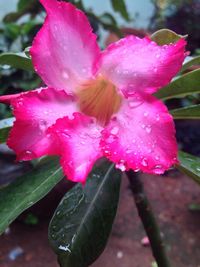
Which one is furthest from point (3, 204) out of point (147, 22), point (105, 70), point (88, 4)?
point (147, 22)

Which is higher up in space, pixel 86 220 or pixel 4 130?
pixel 4 130

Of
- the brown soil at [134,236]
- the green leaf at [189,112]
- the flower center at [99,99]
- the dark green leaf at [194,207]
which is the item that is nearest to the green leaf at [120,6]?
the brown soil at [134,236]

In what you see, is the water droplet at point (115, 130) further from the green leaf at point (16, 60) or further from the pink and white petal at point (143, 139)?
the green leaf at point (16, 60)

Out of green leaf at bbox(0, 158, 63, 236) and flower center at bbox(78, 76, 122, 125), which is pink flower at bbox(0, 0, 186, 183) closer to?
flower center at bbox(78, 76, 122, 125)

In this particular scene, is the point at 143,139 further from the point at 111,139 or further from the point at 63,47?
the point at 63,47

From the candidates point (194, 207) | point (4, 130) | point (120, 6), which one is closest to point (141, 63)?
point (4, 130)

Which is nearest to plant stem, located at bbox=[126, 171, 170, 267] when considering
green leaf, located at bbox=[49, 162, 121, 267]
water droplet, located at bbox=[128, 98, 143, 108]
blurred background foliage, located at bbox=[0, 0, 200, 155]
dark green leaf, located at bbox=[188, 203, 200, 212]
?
green leaf, located at bbox=[49, 162, 121, 267]
